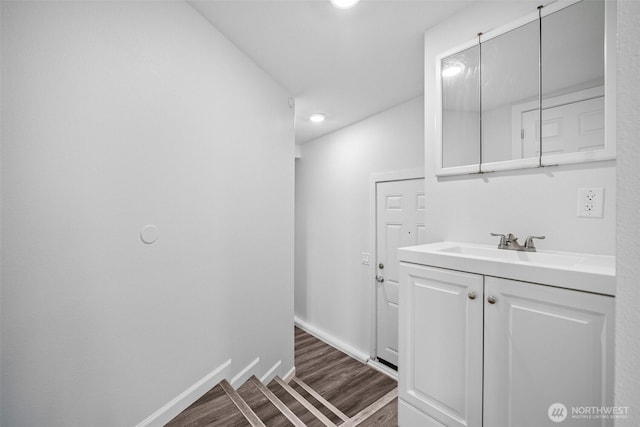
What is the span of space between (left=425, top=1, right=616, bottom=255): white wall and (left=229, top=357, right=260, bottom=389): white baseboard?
1523 mm

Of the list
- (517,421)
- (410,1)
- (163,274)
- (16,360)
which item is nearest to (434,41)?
(410,1)

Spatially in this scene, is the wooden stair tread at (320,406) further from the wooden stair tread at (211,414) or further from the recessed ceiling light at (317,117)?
the recessed ceiling light at (317,117)

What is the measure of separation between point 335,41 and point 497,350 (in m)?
1.91

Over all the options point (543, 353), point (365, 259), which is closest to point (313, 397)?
point (365, 259)

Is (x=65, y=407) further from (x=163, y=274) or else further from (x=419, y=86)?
(x=419, y=86)

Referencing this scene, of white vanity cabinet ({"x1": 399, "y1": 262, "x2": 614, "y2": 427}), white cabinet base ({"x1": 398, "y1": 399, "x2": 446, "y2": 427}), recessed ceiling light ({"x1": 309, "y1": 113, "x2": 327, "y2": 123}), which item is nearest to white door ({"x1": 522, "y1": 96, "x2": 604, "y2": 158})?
white vanity cabinet ({"x1": 399, "y1": 262, "x2": 614, "y2": 427})

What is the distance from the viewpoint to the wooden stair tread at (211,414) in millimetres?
1329

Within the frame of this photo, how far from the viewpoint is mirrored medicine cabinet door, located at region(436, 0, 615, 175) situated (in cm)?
107

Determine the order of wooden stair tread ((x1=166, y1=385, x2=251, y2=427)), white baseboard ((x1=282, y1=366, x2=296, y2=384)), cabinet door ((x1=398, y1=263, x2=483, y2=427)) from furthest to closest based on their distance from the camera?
white baseboard ((x1=282, y1=366, x2=296, y2=384)), wooden stair tread ((x1=166, y1=385, x2=251, y2=427)), cabinet door ((x1=398, y1=263, x2=483, y2=427))

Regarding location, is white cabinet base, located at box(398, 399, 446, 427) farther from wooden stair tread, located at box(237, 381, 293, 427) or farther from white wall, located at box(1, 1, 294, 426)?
white wall, located at box(1, 1, 294, 426)

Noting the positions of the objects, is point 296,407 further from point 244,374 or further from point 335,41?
point 335,41

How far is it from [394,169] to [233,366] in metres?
2.26

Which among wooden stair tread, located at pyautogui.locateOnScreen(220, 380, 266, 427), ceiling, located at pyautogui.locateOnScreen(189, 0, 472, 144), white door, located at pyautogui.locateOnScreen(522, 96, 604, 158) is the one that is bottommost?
wooden stair tread, located at pyautogui.locateOnScreen(220, 380, 266, 427)

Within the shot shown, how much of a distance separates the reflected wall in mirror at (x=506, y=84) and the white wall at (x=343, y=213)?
1184mm
